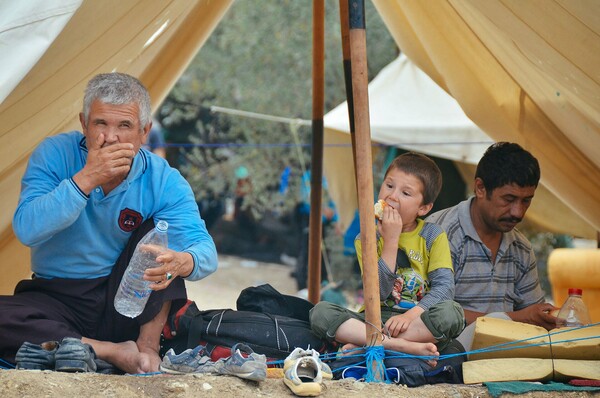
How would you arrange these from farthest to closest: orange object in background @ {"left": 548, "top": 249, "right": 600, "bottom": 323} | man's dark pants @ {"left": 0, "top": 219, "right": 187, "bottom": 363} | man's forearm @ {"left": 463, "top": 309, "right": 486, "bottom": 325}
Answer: orange object in background @ {"left": 548, "top": 249, "right": 600, "bottom": 323}
man's forearm @ {"left": 463, "top": 309, "right": 486, "bottom": 325}
man's dark pants @ {"left": 0, "top": 219, "right": 187, "bottom": 363}

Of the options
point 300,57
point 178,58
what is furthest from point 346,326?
point 300,57

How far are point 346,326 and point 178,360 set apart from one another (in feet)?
2.30

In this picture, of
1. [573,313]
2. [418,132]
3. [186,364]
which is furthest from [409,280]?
[418,132]

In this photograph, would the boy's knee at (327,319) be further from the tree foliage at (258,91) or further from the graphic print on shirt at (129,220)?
the tree foliage at (258,91)

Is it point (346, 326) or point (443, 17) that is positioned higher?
point (443, 17)

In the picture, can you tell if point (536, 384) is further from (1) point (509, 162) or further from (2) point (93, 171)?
(2) point (93, 171)

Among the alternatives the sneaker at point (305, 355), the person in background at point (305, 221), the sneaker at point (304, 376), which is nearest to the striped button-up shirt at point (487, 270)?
the sneaker at point (305, 355)

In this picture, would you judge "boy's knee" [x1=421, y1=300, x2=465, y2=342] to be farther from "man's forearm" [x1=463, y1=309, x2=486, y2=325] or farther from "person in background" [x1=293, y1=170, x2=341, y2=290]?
"person in background" [x1=293, y1=170, x2=341, y2=290]

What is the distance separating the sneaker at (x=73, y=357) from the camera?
11.0 feet

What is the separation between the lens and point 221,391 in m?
3.22

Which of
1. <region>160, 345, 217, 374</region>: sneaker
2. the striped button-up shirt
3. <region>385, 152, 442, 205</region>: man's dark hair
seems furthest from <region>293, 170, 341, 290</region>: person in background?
<region>160, 345, 217, 374</region>: sneaker

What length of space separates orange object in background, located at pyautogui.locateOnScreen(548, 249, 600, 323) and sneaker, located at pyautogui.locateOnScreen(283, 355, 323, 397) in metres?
2.96

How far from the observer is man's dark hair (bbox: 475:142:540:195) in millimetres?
4523

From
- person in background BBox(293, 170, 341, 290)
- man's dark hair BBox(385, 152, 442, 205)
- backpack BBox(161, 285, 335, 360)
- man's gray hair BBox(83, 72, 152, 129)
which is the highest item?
person in background BBox(293, 170, 341, 290)
